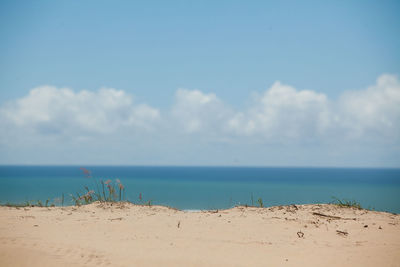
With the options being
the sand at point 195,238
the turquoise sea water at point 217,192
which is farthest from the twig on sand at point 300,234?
the turquoise sea water at point 217,192

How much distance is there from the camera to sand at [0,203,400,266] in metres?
6.79

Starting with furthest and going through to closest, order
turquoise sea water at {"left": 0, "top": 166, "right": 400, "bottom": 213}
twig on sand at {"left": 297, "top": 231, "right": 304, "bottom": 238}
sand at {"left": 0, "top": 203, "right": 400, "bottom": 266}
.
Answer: turquoise sea water at {"left": 0, "top": 166, "right": 400, "bottom": 213}, twig on sand at {"left": 297, "top": 231, "right": 304, "bottom": 238}, sand at {"left": 0, "top": 203, "right": 400, "bottom": 266}

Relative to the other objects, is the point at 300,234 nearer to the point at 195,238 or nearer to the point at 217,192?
the point at 195,238

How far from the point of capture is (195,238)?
7961 millimetres

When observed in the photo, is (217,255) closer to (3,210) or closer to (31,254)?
(31,254)

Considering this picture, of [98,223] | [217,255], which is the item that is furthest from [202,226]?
[98,223]

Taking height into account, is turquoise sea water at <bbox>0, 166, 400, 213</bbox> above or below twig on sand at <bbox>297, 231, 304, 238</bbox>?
below

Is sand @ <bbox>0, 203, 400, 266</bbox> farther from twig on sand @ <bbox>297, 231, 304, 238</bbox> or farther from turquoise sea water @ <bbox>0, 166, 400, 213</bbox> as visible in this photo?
turquoise sea water @ <bbox>0, 166, 400, 213</bbox>

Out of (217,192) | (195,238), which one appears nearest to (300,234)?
(195,238)

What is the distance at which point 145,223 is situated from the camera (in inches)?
355

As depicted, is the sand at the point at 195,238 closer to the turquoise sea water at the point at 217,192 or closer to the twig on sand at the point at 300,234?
the twig on sand at the point at 300,234

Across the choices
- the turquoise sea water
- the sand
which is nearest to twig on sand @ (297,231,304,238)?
the sand

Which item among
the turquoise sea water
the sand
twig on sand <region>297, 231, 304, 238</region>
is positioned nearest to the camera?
the sand

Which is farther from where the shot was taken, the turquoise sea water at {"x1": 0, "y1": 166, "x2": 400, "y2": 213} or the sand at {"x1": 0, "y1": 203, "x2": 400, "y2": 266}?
the turquoise sea water at {"x1": 0, "y1": 166, "x2": 400, "y2": 213}
